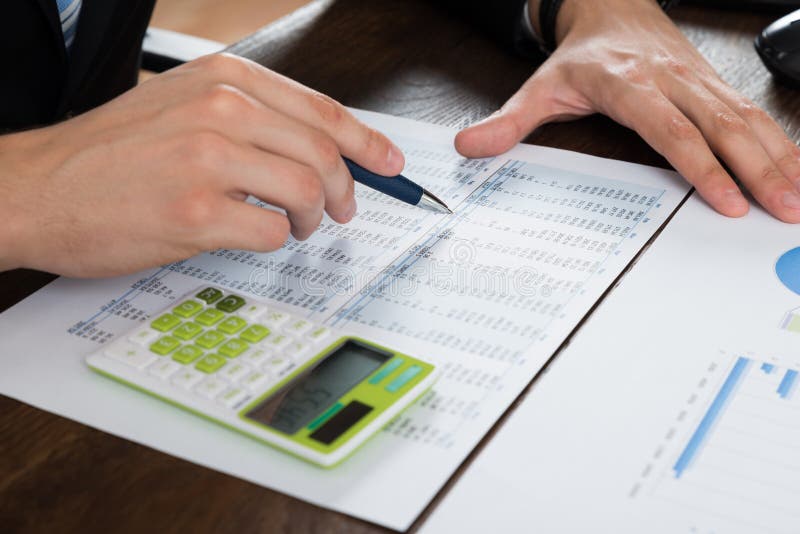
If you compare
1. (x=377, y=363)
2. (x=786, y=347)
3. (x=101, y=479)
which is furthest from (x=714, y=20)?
(x=101, y=479)

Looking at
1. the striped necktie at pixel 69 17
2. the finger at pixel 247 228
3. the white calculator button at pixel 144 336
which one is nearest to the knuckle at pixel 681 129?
the finger at pixel 247 228

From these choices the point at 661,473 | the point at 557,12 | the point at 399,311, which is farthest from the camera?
the point at 557,12

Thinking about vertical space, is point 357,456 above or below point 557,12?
below

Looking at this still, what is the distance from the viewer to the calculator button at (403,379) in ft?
1.60

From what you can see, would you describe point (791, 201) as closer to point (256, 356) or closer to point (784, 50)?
point (784, 50)

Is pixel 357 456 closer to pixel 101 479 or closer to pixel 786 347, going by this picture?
pixel 101 479

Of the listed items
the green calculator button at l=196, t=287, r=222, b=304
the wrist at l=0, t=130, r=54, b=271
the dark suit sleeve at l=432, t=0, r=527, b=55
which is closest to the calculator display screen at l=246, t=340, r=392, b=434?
the green calculator button at l=196, t=287, r=222, b=304

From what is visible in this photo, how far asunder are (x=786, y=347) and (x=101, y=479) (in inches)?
16.0

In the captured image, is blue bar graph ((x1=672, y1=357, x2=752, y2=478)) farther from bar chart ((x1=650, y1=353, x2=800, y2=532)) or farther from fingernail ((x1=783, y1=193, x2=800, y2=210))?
fingernail ((x1=783, y1=193, x2=800, y2=210))

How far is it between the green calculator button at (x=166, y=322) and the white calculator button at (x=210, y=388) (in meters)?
0.06

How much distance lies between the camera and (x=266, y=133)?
581mm

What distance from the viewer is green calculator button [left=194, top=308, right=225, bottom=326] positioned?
0.55 metres

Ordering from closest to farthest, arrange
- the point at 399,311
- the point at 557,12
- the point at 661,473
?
the point at 661,473 < the point at 399,311 < the point at 557,12

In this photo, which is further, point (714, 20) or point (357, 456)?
point (714, 20)
